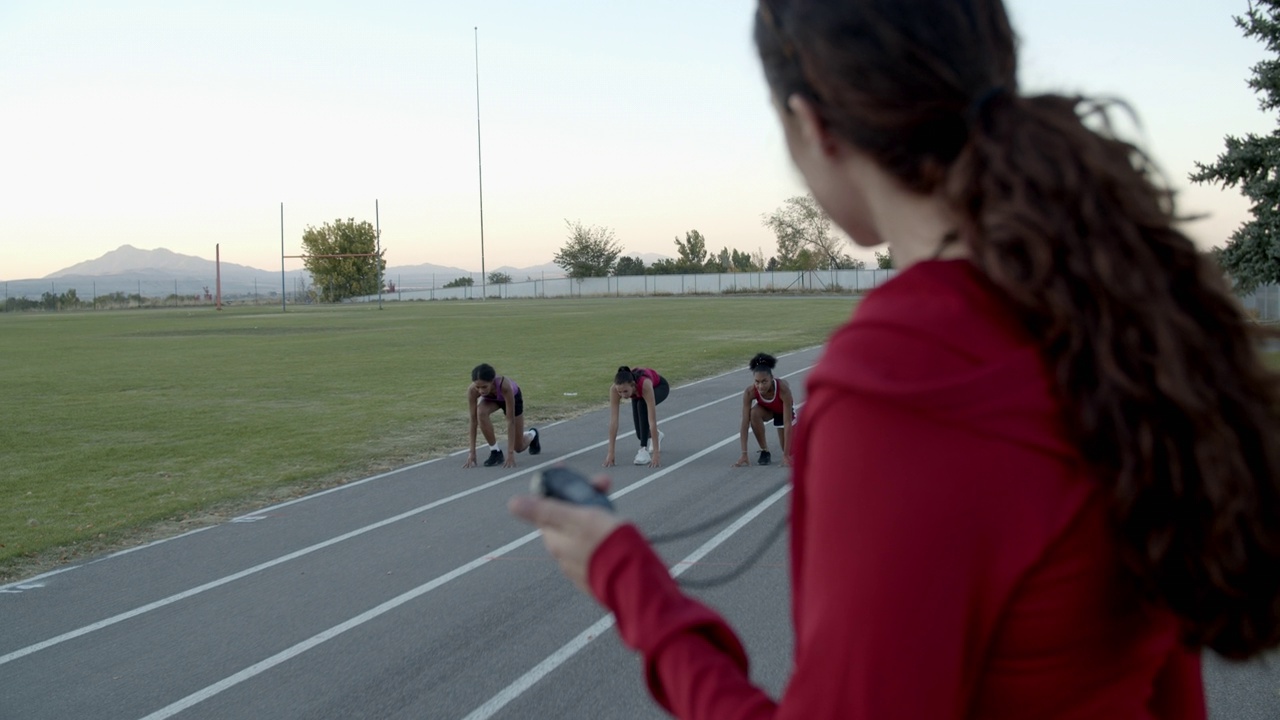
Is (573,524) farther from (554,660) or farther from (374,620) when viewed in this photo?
(374,620)

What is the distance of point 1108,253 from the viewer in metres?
0.96

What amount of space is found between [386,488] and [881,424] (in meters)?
11.0

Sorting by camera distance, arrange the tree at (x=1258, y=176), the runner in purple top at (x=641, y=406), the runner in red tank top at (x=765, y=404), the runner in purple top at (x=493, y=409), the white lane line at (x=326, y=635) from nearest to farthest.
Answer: the white lane line at (x=326, y=635), the runner in red tank top at (x=765, y=404), the runner in purple top at (x=641, y=406), the runner in purple top at (x=493, y=409), the tree at (x=1258, y=176)

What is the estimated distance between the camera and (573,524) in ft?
3.75

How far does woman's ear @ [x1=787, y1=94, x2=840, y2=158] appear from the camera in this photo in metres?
1.09

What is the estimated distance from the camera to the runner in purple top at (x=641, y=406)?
40.2 feet

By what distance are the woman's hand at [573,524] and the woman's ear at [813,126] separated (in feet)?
1.46

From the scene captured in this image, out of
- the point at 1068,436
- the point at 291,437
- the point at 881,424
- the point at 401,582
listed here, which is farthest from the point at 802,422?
the point at 291,437

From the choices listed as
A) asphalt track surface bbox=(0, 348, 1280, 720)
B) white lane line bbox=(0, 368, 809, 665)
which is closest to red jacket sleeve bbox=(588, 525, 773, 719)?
asphalt track surface bbox=(0, 348, 1280, 720)

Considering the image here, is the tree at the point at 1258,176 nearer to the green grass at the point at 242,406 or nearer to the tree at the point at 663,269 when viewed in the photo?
the green grass at the point at 242,406

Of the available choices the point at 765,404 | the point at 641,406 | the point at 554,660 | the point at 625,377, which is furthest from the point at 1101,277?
the point at 625,377

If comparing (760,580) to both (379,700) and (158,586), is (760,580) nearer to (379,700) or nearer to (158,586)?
(379,700)

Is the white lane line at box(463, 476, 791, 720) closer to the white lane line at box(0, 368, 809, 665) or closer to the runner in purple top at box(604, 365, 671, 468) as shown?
the white lane line at box(0, 368, 809, 665)

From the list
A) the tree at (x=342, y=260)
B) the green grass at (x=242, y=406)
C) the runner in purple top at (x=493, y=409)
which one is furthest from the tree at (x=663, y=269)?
the runner in purple top at (x=493, y=409)
